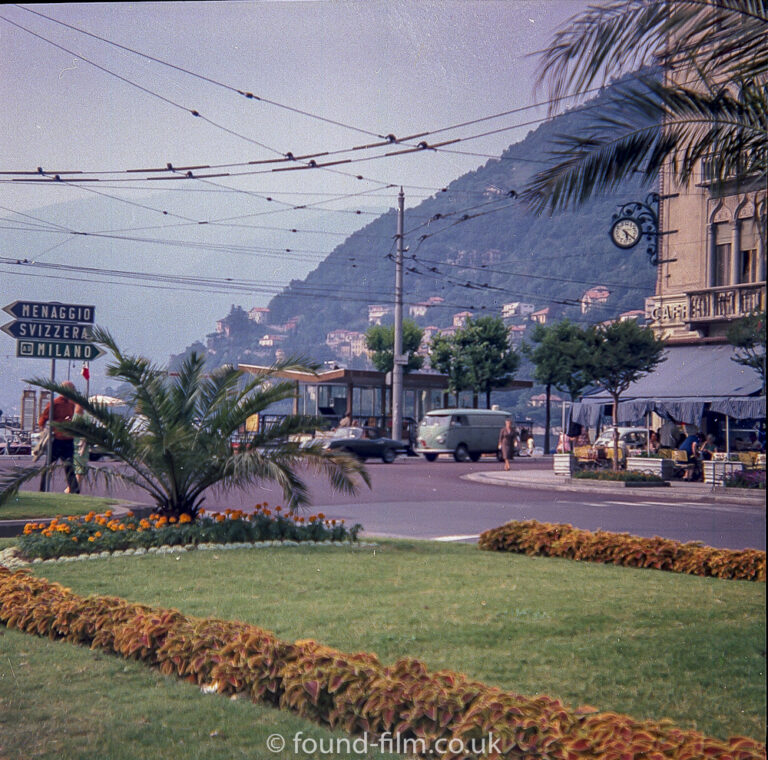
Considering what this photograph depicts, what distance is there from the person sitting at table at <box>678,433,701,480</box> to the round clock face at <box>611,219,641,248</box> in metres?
13.0

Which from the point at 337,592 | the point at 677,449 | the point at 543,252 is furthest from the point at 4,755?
the point at 677,449

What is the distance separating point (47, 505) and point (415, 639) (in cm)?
817

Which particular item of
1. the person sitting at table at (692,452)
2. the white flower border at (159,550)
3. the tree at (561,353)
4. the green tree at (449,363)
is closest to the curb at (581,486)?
the tree at (561,353)

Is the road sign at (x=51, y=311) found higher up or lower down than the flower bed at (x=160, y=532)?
higher up

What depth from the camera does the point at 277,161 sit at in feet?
27.7

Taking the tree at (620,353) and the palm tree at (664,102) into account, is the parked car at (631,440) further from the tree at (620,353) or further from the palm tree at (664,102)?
the palm tree at (664,102)

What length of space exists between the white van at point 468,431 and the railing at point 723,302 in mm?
15776

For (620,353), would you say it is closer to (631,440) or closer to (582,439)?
(631,440)

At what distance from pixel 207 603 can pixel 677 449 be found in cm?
1799

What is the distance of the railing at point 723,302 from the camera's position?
1120 cm

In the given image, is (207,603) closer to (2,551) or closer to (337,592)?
(337,592)

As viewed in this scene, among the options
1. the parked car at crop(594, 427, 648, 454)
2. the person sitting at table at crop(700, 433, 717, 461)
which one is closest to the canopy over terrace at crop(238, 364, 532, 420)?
the person sitting at table at crop(700, 433, 717, 461)

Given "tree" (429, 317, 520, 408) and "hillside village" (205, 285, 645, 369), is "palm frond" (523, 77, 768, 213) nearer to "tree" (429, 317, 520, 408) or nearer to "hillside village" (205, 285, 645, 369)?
"hillside village" (205, 285, 645, 369)

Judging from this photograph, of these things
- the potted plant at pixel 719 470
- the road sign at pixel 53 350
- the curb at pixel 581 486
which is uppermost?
A: the road sign at pixel 53 350
